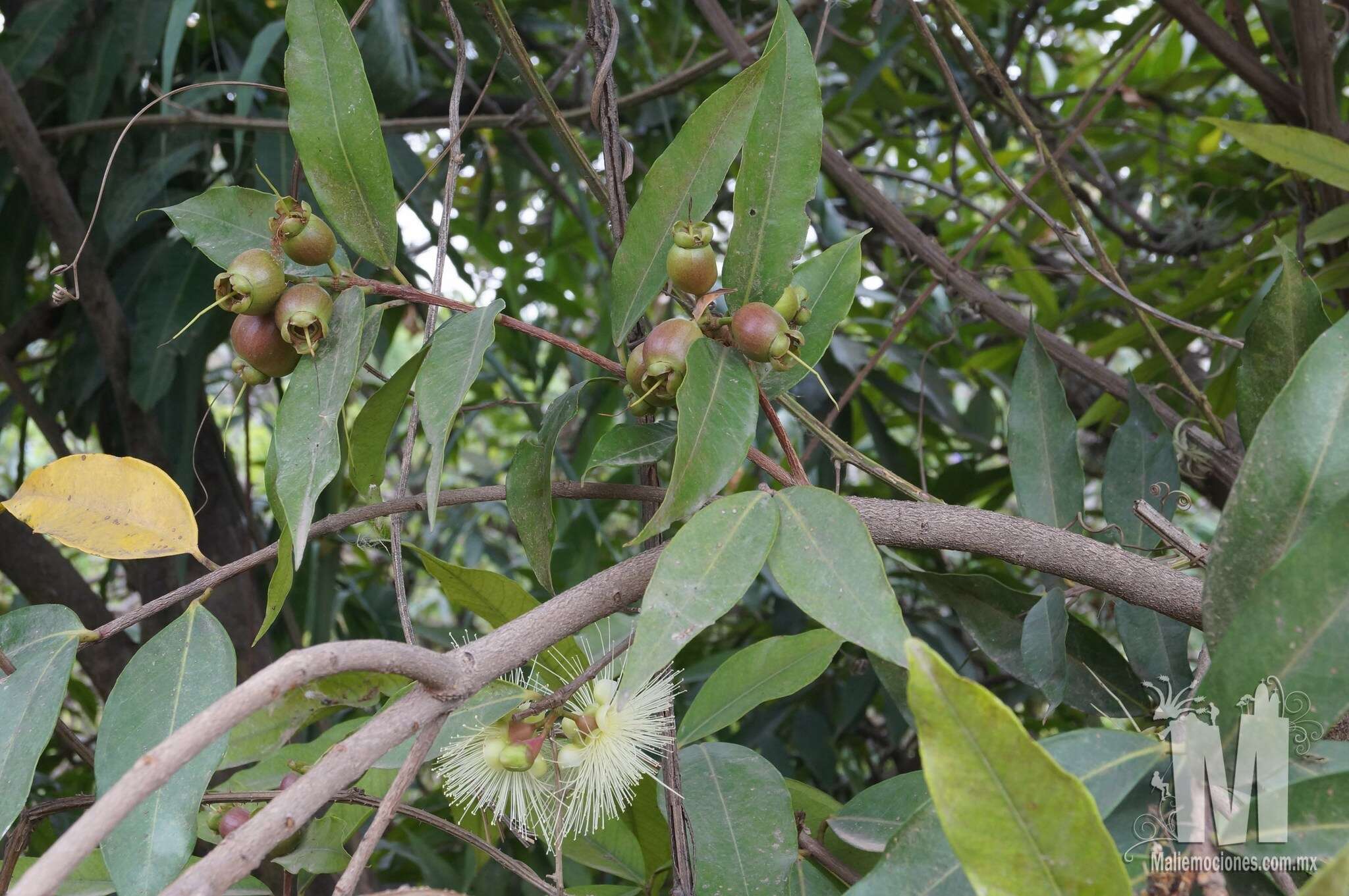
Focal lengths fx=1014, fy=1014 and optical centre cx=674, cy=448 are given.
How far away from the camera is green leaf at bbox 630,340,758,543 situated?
15.2 inches

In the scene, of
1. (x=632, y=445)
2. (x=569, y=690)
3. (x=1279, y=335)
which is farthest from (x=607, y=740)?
(x=1279, y=335)

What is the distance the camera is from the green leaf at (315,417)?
0.40 metres

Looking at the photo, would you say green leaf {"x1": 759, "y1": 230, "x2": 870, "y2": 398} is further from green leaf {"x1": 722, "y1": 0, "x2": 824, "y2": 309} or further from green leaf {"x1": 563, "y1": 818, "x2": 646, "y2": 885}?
green leaf {"x1": 563, "y1": 818, "x2": 646, "y2": 885}

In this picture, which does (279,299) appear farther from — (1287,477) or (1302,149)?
(1302,149)

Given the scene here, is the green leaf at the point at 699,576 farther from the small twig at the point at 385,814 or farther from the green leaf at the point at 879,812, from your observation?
the green leaf at the point at 879,812

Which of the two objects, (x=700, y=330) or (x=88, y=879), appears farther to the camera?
(x=88, y=879)

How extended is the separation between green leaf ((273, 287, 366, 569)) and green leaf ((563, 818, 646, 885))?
0.29 m

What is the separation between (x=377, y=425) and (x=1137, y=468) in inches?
18.3

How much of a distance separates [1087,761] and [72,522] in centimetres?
45

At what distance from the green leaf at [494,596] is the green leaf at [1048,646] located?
0.22m

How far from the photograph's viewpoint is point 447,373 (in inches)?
16.6

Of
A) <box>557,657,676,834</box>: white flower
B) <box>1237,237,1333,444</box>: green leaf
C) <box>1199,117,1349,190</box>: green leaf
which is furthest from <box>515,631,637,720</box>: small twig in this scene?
<box>1199,117,1349,190</box>: green leaf

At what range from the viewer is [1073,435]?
613mm

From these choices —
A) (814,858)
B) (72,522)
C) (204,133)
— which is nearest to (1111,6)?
(204,133)
